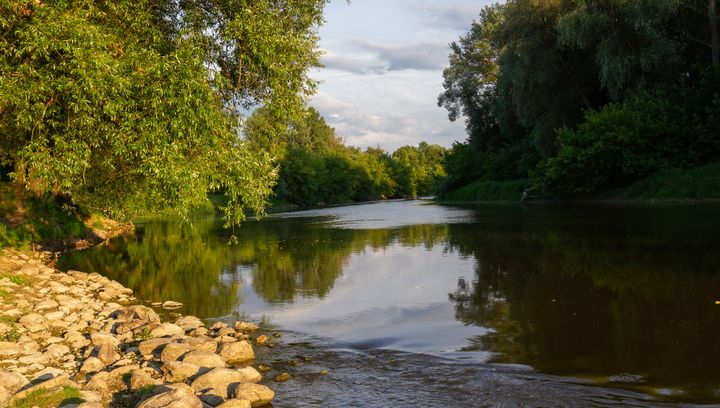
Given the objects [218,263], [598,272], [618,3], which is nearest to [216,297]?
[218,263]

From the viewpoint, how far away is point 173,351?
9.50 meters

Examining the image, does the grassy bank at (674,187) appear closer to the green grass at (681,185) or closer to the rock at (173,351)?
the green grass at (681,185)

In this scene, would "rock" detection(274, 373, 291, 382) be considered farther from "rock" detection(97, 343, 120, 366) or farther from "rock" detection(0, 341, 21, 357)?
"rock" detection(0, 341, 21, 357)

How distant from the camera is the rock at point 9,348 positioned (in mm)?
9516

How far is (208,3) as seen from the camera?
1695cm

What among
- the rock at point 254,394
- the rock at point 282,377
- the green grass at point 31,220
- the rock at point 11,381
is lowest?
the rock at point 282,377

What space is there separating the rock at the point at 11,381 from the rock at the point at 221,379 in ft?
7.31

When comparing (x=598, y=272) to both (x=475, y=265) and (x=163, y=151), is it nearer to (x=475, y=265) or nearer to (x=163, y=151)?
(x=475, y=265)

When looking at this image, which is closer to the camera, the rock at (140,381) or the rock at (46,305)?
the rock at (140,381)

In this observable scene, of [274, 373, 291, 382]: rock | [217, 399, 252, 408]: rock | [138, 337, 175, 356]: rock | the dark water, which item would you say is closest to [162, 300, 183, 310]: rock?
the dark water

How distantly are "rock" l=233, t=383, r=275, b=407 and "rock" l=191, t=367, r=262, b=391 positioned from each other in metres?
0.31

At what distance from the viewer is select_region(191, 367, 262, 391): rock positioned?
8250 mm

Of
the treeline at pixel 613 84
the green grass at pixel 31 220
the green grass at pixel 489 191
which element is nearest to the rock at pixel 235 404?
the green grass at pixel 31 220

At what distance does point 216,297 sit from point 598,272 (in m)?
10.9
